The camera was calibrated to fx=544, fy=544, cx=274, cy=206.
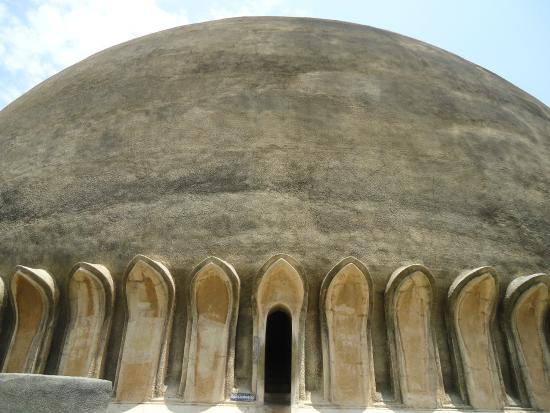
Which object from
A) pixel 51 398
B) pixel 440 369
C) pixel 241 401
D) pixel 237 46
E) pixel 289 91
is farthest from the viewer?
pixel 237 46

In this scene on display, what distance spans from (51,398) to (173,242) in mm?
2267

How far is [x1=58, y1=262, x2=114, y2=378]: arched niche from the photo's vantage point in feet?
16.5

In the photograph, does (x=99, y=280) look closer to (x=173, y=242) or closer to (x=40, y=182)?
(x=173, y=242)

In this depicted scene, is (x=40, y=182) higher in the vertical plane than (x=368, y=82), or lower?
lower

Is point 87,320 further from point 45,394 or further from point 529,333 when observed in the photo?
point 529,333

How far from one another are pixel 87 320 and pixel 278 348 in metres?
1.90

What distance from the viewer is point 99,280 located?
17.3ft

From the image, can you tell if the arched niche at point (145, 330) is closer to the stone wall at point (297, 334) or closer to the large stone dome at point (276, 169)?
the stone wall at point (297, 334)

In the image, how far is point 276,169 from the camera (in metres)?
6.06

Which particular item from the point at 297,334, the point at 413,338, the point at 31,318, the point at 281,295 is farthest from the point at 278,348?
the point at 31,318

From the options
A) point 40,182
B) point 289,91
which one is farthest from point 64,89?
point 289,91

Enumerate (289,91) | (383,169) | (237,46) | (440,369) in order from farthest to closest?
(237,46) → (289,91) → (383,169) → (440,369)

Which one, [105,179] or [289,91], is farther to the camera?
[289,91]

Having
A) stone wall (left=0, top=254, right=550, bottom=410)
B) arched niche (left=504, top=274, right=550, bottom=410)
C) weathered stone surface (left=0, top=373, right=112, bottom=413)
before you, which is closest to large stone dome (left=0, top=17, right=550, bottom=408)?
stone wall (left=0, top=254, right=550, bottom=410)
